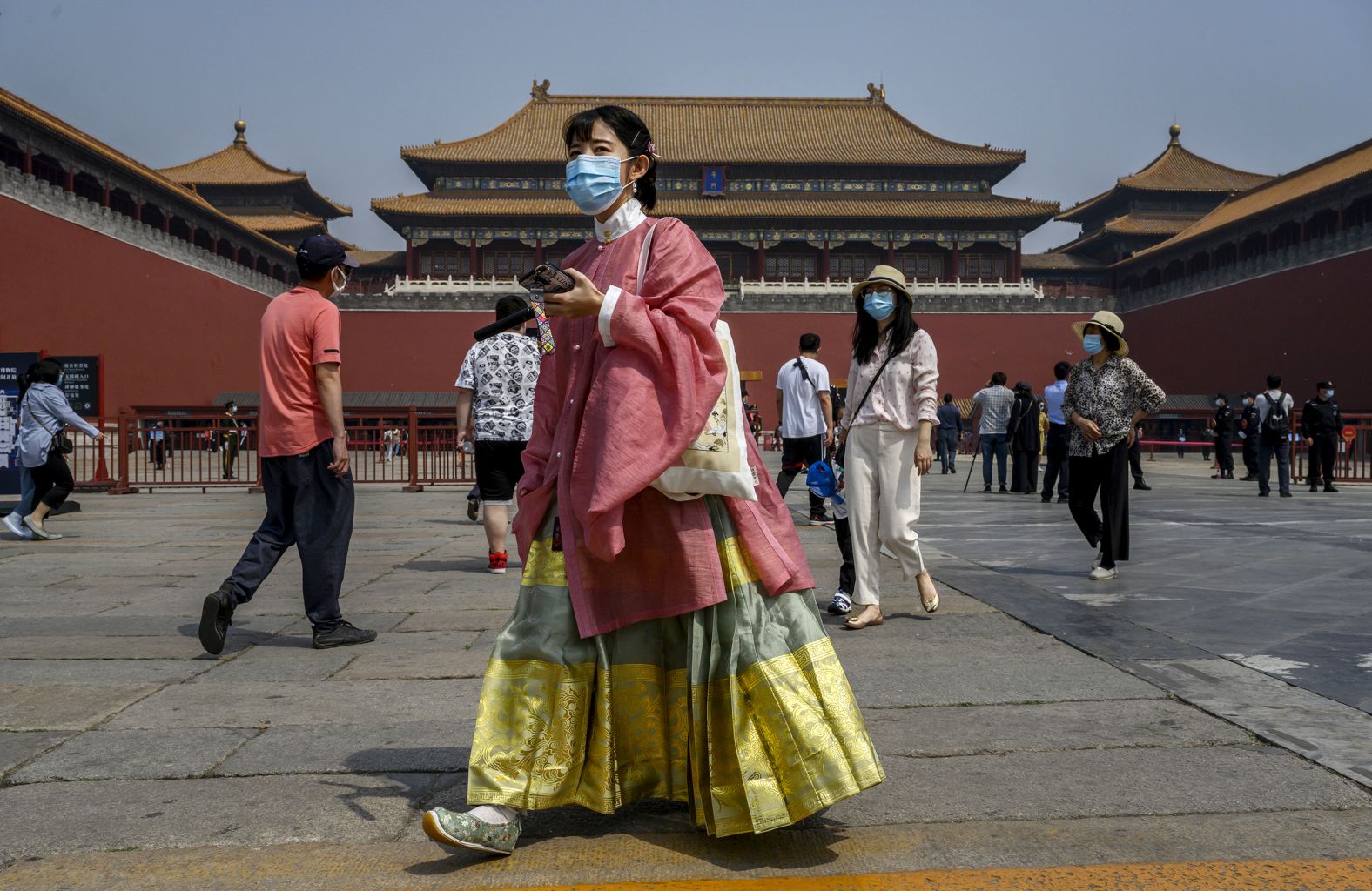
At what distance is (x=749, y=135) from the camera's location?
3306 centimetres

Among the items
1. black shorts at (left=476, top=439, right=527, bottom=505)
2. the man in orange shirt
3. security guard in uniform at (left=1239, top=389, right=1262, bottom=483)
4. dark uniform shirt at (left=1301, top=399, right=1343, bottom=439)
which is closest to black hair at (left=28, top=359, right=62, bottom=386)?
black shorts at (left=476, top=439, right=527, bottom=505)

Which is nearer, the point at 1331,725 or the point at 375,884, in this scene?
the point at 375,884

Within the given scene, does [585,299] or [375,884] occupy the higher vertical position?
[585,299]

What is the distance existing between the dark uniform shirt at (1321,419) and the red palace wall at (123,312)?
60.1ft

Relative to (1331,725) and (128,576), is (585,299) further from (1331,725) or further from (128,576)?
(128,576)

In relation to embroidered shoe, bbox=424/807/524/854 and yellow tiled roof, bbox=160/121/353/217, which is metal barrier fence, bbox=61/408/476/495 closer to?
embroidered shoe, bbox=424/807/524/854

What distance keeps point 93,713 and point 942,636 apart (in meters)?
2.48

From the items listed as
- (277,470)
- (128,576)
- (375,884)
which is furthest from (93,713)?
(128,576)

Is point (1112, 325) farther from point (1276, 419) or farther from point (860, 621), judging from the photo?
point (1276, 419)

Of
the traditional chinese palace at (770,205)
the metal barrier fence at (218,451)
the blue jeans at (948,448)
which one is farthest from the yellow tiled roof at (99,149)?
the blue jeans at (948,448)

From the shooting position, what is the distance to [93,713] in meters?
2.81

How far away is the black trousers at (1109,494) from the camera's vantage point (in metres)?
5.02

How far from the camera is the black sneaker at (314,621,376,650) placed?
12.1ft

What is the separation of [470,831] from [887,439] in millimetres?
2441
